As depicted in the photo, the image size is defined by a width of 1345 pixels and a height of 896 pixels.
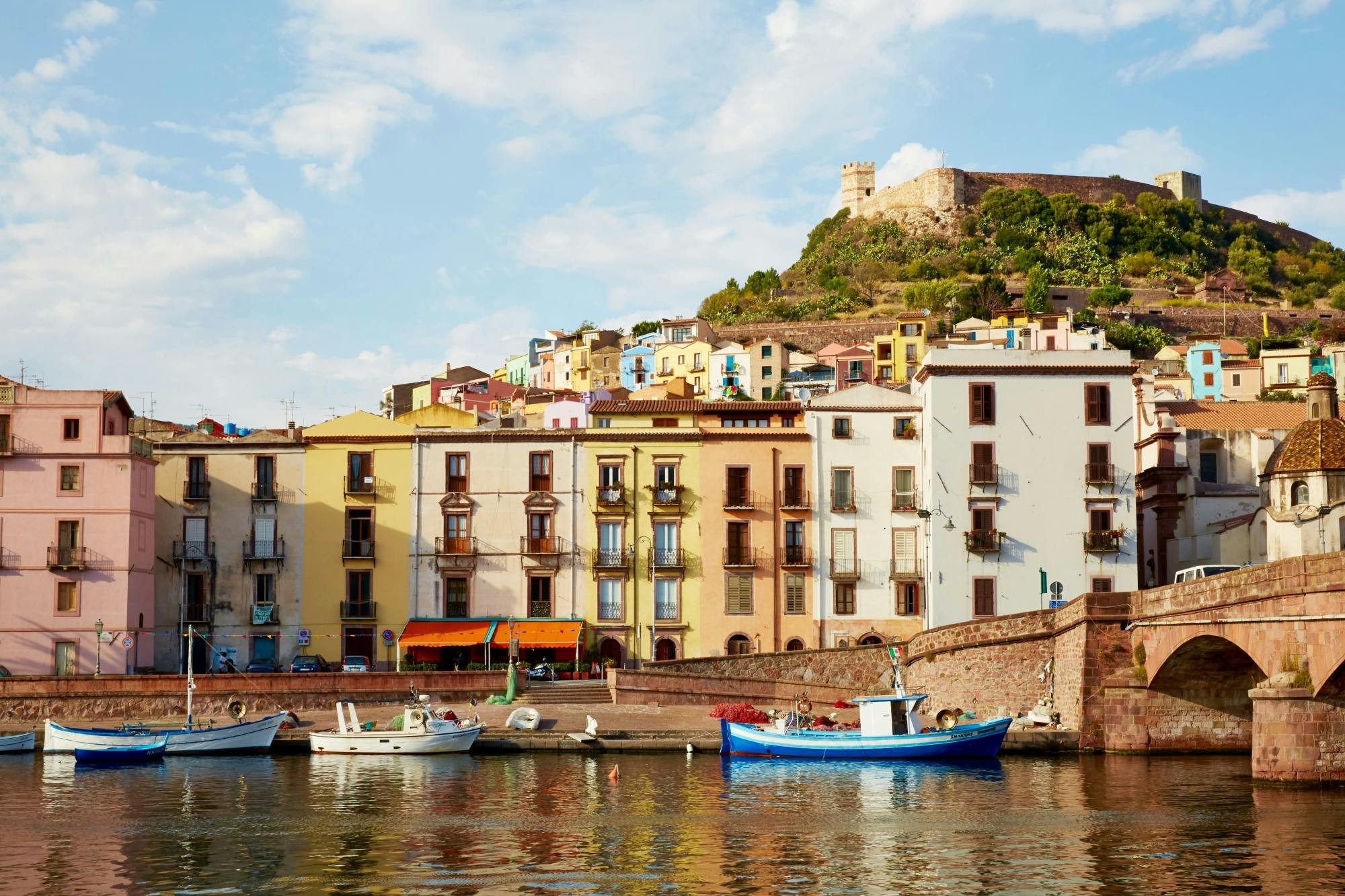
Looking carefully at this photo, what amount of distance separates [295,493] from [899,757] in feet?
98.0

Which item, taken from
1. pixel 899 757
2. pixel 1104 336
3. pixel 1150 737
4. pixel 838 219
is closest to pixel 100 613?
pixel 899 757

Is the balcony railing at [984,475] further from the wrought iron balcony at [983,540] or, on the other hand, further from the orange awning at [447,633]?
the orange awning at [447,633]

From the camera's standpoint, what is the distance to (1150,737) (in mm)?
49031

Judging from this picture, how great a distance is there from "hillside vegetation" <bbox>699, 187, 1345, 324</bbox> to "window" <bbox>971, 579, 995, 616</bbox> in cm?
8763

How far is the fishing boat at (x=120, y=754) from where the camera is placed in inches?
2020

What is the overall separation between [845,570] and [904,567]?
2425mm

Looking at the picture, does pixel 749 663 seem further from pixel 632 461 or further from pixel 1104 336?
pixel 1104 336

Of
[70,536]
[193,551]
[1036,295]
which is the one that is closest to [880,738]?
[193,551]

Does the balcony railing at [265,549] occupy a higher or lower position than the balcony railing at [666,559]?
higher

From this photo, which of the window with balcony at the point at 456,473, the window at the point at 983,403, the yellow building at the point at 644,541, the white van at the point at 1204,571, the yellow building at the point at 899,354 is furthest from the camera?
the yellow building at the point at 899,354

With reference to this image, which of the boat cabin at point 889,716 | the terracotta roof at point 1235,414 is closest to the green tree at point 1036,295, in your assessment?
the terracotta roof at point 1235,414

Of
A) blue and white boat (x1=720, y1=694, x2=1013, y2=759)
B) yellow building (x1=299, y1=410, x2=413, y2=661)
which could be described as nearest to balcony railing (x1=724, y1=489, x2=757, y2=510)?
yellow building (x1=299, y1=410, x2=413, y2=661)

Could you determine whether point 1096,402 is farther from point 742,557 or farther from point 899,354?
point 899,354

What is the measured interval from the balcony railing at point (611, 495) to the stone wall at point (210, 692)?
983 cm
